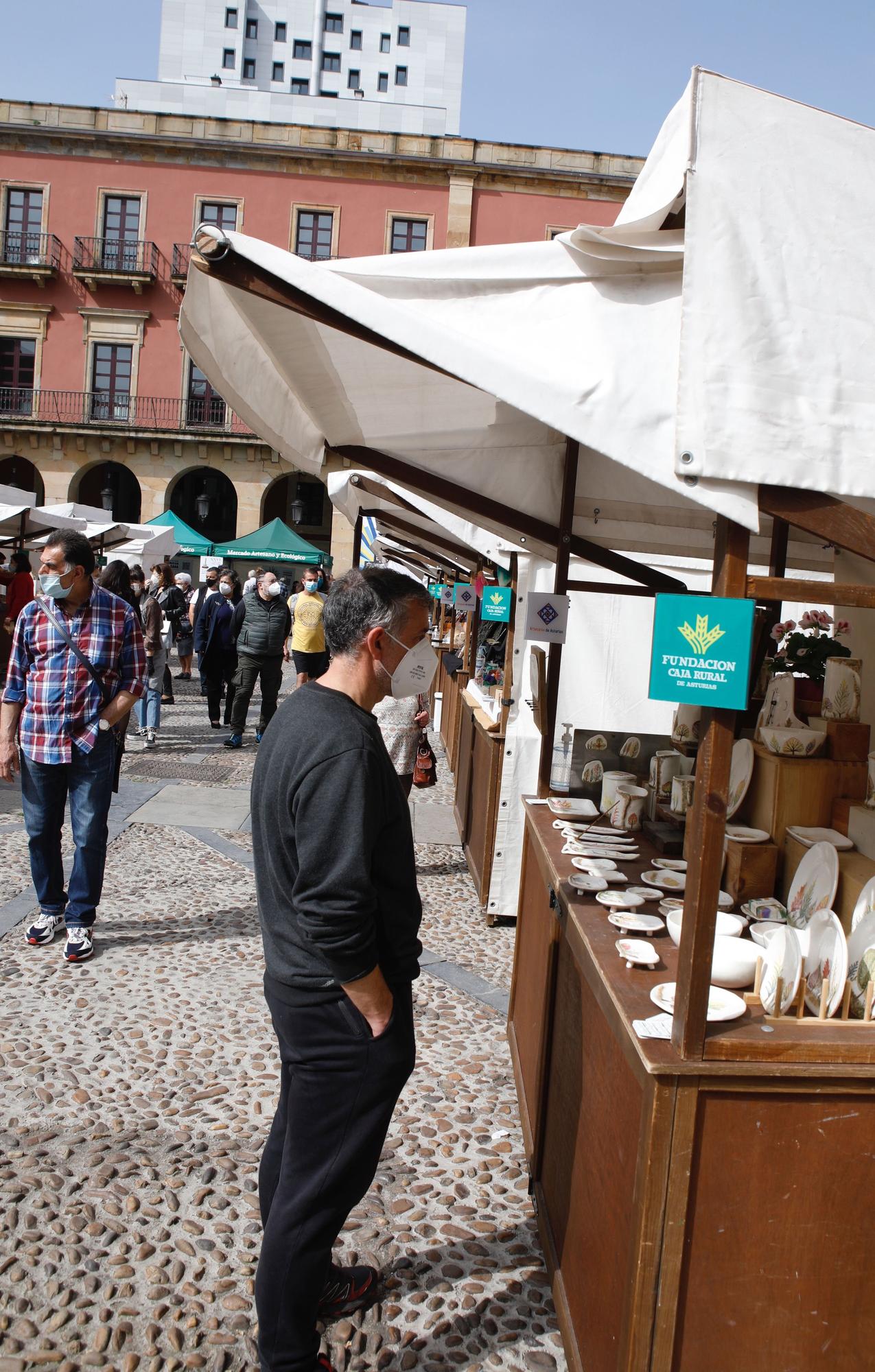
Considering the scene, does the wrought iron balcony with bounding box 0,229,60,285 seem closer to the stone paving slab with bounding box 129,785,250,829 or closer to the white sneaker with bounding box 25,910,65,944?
the stone paving slab with bounding box 129,785,250,829

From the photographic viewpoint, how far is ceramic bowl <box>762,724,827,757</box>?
262 cm

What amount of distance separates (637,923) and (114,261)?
33.2 m

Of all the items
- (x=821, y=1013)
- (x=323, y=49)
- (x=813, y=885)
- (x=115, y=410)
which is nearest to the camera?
(x=821, y=1013)

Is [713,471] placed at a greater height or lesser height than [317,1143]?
greater

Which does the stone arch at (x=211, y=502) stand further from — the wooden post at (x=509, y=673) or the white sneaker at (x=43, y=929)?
the white sneaker at (x=43, y=929)

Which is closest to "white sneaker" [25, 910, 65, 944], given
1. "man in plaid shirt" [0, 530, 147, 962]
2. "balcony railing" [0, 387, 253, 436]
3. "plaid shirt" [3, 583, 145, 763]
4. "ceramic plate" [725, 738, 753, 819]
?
"man in plaid shirt" [0, 530, 147, 962]

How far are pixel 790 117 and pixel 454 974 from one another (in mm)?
3860

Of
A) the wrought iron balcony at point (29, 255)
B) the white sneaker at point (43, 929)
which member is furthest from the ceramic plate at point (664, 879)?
the wrought iron balcony at point (29, 255)

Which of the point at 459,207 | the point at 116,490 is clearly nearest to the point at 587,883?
the point at 459,207

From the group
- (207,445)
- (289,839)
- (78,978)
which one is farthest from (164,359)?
(289,839)

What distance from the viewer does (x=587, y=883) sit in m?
2.70

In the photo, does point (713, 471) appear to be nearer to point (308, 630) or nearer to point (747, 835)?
point (747, 835)

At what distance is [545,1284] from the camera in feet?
8.64

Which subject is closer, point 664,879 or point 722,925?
point 722,925
